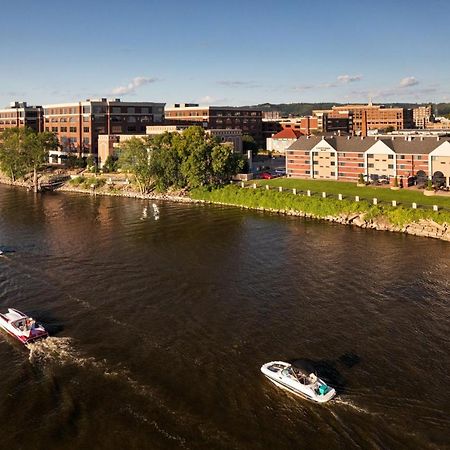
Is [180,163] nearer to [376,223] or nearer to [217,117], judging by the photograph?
[376,223]

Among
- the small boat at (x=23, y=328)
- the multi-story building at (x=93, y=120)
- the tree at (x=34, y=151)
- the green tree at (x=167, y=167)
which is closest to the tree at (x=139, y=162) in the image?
the green tree at (x=167, y=167)

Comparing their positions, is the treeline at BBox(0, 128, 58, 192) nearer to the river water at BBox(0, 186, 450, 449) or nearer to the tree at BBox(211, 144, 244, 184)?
the tree at BBox(211, 144, 244, 184)

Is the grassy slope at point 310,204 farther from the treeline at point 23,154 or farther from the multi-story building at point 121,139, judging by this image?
the treeline at point 23,154

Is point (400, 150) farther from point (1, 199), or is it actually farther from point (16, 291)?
point (1, 199)

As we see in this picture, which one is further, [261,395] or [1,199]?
[1,199]

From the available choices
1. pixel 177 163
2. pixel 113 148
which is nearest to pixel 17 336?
pixel 177 163
